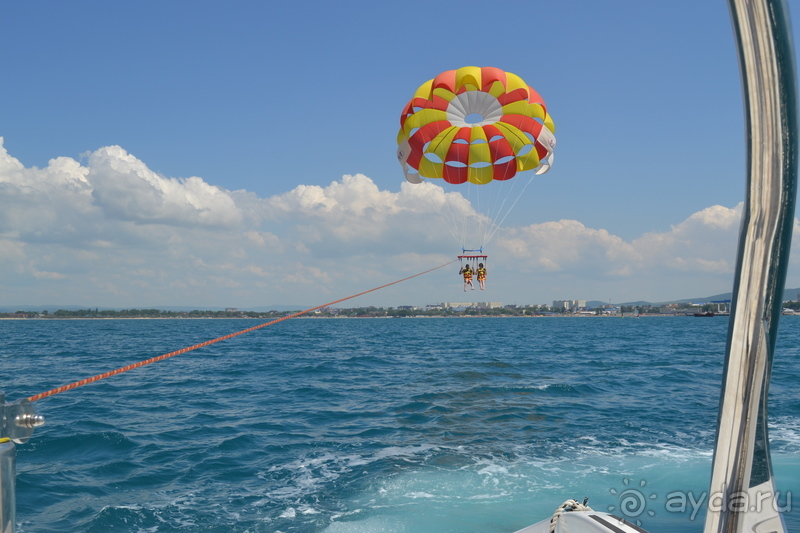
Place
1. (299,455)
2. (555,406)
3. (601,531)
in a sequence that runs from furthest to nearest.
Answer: (555,406) < (299,455) < (601,531)

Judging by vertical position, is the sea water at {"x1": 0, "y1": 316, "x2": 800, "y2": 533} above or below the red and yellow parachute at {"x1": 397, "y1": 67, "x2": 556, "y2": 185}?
below

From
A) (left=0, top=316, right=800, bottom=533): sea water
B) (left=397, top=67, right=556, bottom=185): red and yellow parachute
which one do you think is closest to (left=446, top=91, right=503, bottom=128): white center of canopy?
(left=397, top=67, right=556, bottom=185): red and yellow parachute

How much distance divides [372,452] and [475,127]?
8.92m

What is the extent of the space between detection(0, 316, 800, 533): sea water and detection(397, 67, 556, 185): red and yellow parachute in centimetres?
744

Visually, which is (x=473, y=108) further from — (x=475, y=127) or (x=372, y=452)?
(x=372, y=452)

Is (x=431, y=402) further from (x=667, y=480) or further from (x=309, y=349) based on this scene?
(x=309, y=349)

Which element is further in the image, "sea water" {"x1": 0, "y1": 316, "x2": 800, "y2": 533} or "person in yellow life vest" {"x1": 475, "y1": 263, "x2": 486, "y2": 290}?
"person in yellow life vest" {"x1": 475, "y1": 263, "x2": 486, "y2": 290}

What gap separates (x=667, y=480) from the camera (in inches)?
448

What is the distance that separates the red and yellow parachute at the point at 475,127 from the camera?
14.2 m

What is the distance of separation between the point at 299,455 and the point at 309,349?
32.3 metres

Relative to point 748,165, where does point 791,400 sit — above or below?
below

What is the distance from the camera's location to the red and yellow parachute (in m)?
14.2

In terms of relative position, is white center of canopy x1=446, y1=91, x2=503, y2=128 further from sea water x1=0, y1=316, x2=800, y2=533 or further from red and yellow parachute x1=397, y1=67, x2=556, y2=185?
sea water x1=0, y1=316, x2=800, y2=533

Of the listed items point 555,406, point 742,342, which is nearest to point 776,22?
point 742,342
